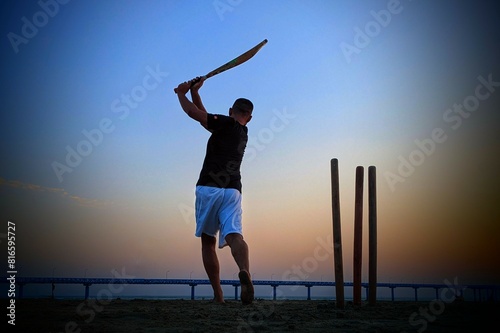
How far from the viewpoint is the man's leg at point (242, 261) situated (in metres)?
4.30

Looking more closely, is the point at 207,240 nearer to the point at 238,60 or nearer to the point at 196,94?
the point at 196,94

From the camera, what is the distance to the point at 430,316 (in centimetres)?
434

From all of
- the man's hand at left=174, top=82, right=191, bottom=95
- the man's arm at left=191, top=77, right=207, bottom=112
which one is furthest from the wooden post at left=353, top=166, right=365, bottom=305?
the man's hand at left=174, top=82, right=191, bottom=95

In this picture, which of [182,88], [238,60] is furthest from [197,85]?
[238,60]

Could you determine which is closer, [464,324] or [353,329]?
[353,329]

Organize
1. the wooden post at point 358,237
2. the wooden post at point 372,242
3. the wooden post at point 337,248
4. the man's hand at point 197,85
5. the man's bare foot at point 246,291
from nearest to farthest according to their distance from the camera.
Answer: the man's bare foot at point 246,291
the man's hand at point 197,85
the wooden post at point 337,248
the wooden post at point 358,237
the wooden post at point 372,242

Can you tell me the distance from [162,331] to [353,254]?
411 cm

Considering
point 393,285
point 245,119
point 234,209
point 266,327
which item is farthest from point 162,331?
point 393,285

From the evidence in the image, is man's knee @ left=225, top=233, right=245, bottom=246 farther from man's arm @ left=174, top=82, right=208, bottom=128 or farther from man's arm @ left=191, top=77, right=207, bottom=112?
man's arm @ left=191, top=77, right=207, bottom=112

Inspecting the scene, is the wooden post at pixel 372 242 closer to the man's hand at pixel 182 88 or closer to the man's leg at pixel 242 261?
the man's leg at pixel 242 261

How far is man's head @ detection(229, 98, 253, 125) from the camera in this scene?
534cm

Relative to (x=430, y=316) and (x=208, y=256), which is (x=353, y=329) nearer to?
(x=430, y=316)

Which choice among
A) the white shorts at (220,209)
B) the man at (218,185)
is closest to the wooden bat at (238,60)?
the man at (218,185)

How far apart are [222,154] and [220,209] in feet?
2.20
